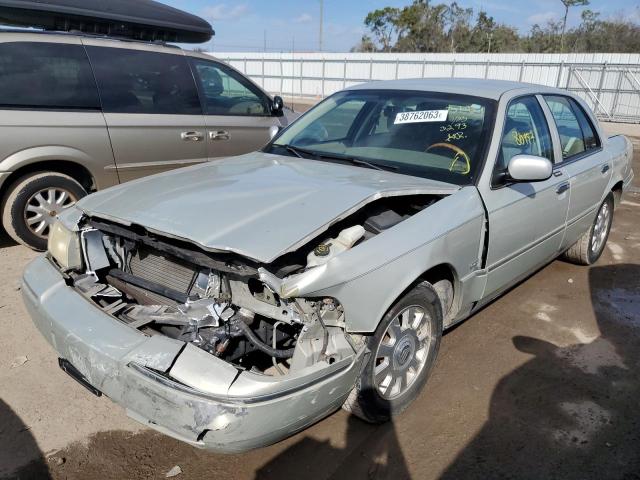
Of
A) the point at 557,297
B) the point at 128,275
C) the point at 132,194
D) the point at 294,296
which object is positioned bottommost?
the point at 557,297

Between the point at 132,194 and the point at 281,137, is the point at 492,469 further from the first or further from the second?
the point at 281,137

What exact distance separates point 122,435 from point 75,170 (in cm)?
327

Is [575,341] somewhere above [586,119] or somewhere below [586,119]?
below

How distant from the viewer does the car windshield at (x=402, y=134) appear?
10.7 feet

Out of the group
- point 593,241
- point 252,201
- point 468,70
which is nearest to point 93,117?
point 252,201

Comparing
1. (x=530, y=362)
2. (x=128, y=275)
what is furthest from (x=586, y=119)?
(x=128, y=275)

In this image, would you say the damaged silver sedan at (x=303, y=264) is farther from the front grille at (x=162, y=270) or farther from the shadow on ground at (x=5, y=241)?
the shadow on ground at (x=5, y=241)

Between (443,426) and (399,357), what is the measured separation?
0.46 meters

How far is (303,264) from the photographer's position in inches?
96.5

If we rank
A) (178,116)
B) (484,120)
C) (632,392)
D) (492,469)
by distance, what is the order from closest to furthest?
(492,469)
(632,392)
(484,120)
(178,116)

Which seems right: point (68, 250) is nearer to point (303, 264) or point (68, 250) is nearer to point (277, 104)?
point (303, 264)

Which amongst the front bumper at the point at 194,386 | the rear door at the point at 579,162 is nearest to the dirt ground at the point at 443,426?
the front bumper at the point at 194,386

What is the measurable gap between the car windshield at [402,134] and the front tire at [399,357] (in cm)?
87

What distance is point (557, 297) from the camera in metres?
4.48
